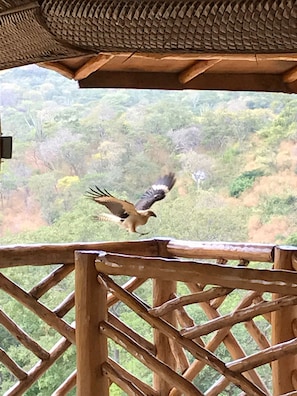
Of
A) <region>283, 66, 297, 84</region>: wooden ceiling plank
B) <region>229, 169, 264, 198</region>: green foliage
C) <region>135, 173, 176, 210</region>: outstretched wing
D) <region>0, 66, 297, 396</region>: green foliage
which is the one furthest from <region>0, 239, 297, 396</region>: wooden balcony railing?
<region>229, 169, 264, 198</region>: green foliage

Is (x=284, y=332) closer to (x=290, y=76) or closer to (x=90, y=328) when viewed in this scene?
(x=90, y=328)

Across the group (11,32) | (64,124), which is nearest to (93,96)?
(64,124)

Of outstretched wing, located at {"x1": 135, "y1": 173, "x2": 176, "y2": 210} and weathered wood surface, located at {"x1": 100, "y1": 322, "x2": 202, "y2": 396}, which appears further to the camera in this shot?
outstretched wing, located at {"x1": 135, "y1": 173, "x2": 176, "y2": 210}

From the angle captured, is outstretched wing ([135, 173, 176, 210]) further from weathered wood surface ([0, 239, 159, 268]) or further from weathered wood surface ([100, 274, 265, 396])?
weathered wood surface ([100, 274, 265, 396])

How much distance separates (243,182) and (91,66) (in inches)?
111

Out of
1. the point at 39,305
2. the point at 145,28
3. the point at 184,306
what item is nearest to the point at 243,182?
the point at 39,305

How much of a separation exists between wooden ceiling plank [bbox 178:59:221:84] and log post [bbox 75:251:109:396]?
1.33 metres

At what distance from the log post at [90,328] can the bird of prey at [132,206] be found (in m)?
1.26

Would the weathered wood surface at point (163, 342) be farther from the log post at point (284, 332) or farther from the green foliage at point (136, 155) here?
the green foliage at point (136, 155)

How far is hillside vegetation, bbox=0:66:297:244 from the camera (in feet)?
16.2

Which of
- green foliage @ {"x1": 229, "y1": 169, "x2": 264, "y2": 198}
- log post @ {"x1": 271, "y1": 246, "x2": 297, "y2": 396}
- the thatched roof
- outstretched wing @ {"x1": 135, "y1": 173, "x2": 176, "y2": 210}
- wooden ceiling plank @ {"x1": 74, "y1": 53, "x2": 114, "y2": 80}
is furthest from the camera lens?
green foliage @ {"x1": 229, "y1": 169, "x2": 264, "y2": 198}

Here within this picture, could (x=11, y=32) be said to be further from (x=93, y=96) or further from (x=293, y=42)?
(x=93, y=96)

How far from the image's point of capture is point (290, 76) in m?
3.01

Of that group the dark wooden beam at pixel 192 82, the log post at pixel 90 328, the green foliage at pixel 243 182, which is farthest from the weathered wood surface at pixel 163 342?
the green foliage at pixel 243 182
